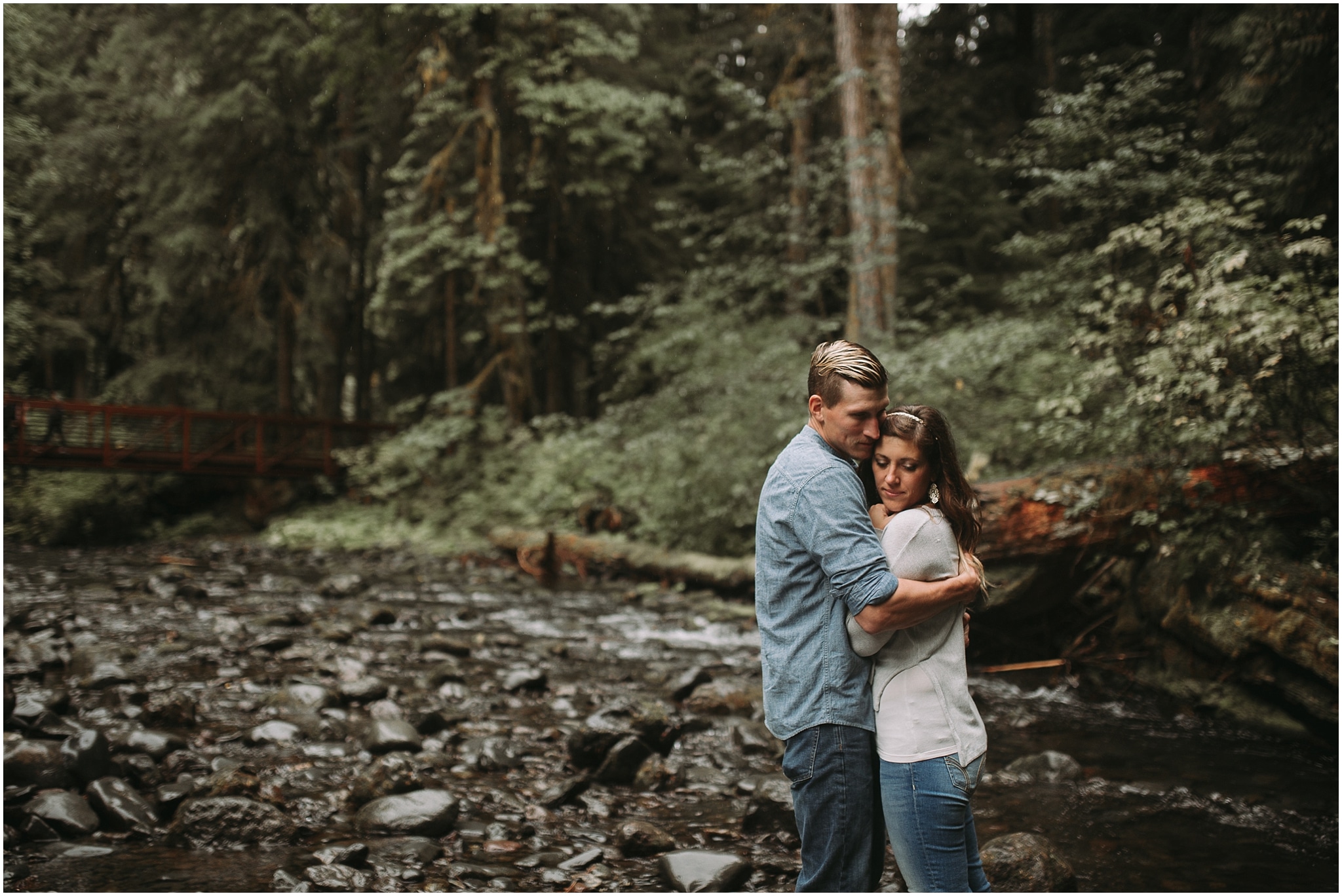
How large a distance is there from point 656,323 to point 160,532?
43.4 ft

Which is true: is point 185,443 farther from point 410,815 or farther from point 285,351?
point 410,815

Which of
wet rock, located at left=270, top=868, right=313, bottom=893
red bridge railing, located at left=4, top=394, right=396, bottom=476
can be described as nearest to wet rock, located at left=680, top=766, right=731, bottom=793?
wet rock, located at left=270, top=868, right=313, bottom=893

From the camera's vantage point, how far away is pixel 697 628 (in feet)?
29.3

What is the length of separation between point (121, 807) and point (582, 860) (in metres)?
2.21

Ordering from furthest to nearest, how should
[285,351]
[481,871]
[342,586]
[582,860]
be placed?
[285,351] → [342,586] → [582,860] → [481,871]

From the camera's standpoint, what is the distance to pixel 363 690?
612cm

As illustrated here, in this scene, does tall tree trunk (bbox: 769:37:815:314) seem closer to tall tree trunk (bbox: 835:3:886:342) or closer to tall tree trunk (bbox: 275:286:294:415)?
tall tree trunk (bbox: 835:3:886:342)

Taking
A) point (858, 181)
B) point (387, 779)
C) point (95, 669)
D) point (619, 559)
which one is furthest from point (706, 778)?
point (858, 181)

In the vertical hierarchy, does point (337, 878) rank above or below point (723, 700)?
above

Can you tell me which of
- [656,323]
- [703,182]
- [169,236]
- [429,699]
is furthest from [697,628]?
[169,236]

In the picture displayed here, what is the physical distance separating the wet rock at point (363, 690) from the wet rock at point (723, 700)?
7.37 feet

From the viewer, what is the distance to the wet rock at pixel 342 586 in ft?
35.8

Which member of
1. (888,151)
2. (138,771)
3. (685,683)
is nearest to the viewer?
(138,771)

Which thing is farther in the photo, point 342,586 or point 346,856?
point 342,586
